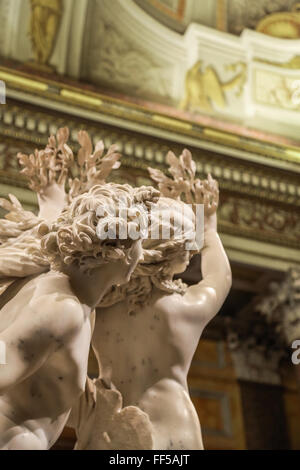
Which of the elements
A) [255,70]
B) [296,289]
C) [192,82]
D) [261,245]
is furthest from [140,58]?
[296,289]

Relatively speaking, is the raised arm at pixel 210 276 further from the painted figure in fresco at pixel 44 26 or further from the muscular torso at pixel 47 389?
the painted figure in fresco at pixel 44 26

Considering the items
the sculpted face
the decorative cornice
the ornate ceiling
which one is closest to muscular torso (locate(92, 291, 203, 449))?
the sculpted face

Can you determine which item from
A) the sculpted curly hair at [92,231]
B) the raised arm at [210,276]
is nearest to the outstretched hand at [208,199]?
the raised arm at [210,276]

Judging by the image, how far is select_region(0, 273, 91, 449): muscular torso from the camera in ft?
5.21

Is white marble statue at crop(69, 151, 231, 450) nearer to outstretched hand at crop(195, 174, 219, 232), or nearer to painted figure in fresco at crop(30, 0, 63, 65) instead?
outstretched hand at crop(195, 174, 219, 232)

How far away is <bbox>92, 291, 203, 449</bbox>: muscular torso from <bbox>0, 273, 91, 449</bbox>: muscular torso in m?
0.46

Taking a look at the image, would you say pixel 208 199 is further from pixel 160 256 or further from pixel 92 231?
pixel 92 231

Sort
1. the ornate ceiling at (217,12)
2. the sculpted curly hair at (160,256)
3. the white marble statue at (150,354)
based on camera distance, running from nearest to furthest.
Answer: the white marble statue at (150,354)
the sculpted curly hair at (160,256)
the ornate ceiling at (217,12)

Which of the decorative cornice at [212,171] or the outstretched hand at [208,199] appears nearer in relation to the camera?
the outstretched hand at [208,199]

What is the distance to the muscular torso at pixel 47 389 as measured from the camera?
159 cm

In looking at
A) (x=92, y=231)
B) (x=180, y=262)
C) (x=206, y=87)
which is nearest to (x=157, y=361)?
(x=180, y=262)

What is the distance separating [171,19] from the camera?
7902 mm

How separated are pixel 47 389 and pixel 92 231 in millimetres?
486
